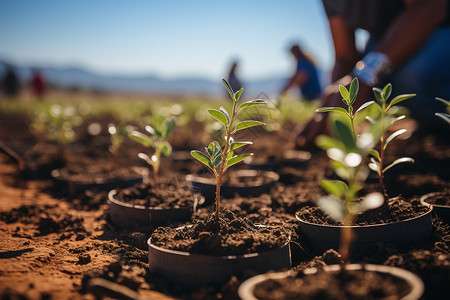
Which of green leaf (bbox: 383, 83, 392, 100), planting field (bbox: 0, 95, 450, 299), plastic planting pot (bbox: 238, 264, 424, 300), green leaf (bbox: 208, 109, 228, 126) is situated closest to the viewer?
plastic planting pot (bbox: 238, 264, 424, 300)

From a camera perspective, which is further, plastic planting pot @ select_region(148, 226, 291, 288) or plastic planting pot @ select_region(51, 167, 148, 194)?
plastic planting pot @ select_region(51, 167, 148, 194)

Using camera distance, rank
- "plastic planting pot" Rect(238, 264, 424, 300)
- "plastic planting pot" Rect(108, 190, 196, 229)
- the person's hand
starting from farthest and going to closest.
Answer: the person's hand, "plastic planting pot" Rect(108, 190, 196, 229), "plastic planting pot" Rect(238, 264, 424, 300)

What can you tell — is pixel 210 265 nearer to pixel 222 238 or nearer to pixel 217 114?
pixel 222 238

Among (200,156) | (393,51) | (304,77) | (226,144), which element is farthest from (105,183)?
(304,77)

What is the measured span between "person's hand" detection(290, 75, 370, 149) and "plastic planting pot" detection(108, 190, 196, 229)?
1.54 meters

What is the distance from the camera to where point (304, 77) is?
855cm

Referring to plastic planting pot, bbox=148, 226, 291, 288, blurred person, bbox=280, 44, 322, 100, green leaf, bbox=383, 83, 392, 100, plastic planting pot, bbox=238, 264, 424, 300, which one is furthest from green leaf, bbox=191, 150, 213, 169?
blurred person, bbox=280, 44, 322, 100

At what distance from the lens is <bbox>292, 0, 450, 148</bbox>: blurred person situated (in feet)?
9.97

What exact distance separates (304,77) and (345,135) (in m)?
7.64

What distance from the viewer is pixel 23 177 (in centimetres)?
432

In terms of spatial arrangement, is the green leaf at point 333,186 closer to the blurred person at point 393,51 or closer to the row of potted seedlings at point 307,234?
the row of potted seedlings at point 307,234

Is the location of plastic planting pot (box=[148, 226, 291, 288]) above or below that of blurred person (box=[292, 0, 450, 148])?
→ below

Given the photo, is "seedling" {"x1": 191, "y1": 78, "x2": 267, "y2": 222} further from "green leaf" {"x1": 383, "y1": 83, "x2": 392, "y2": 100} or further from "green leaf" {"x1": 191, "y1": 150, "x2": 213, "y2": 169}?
"green leaf" {"x1": 383, "y1": 83, "x2": 392, "y2": 100}

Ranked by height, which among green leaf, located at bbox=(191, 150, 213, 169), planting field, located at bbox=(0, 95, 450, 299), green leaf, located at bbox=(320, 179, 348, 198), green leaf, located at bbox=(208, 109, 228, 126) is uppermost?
green leaf, located at bbox=(208, 109, 228, 126)
